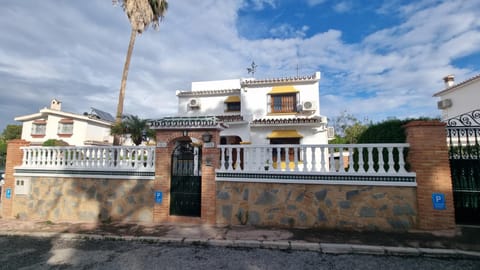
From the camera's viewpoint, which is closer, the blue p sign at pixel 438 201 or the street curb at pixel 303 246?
the street curb at pixel 303 246

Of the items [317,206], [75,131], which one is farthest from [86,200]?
[75,131]

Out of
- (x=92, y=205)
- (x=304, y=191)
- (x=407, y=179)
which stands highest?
(x=407, y=179)

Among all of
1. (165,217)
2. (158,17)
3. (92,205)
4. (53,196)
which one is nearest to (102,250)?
(165,217)

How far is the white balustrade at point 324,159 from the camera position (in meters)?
5.13

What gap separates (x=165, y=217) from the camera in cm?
607

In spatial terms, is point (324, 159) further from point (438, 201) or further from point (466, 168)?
point (466, 168)

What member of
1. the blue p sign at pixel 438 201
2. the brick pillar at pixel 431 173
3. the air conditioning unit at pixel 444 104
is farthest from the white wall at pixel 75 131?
the air conditioning unit at pixel 444 104

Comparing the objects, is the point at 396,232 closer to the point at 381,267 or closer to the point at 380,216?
the point at 380,216

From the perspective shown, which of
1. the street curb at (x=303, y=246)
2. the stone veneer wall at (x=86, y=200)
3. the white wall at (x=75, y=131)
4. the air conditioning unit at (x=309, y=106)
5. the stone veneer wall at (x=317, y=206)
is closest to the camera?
the street curb at (x=303, y=246)

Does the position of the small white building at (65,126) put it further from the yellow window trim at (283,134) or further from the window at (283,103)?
the yellow window trim at (283,134)

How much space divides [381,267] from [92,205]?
7.28m

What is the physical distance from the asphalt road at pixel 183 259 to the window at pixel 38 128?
3024 centimetres

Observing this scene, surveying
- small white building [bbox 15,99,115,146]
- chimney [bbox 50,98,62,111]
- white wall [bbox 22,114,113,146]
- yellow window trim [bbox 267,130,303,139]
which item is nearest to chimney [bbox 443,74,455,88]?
yellow window trim [bbox 267,130,303,139]

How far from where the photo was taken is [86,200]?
21.6ft
